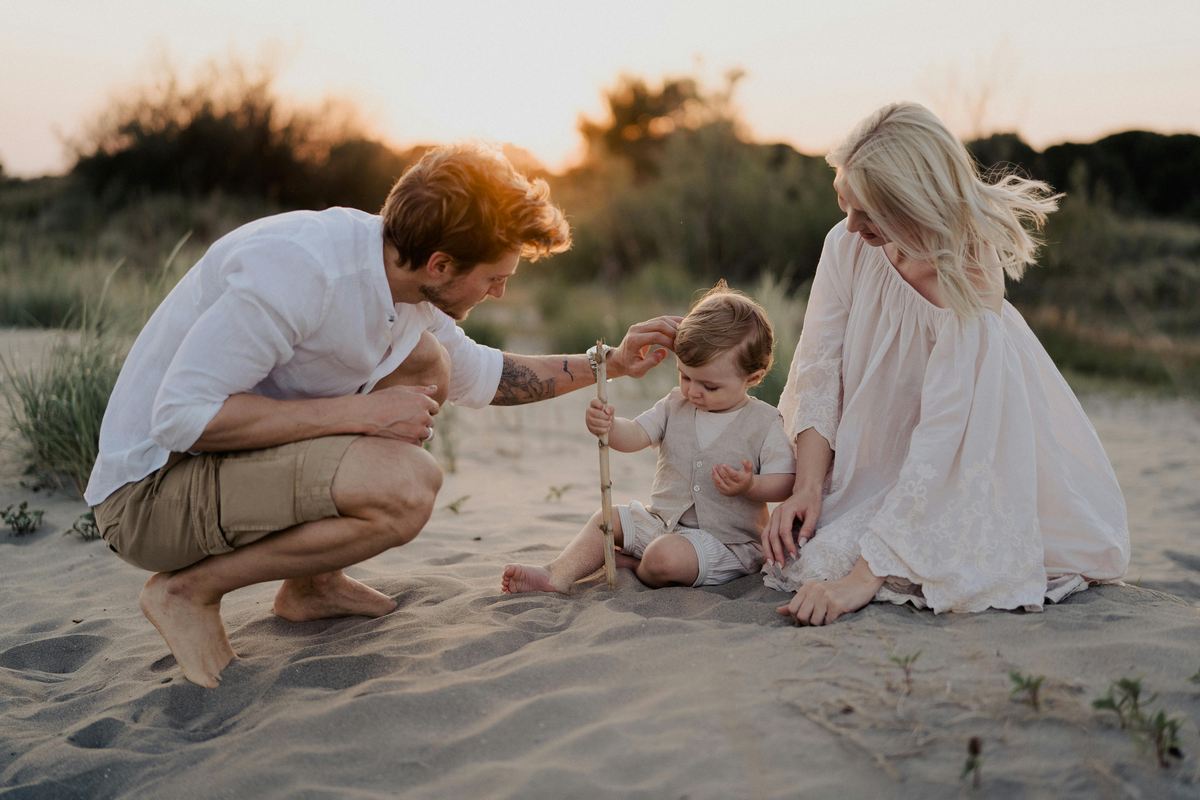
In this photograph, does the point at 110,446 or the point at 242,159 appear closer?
the point at 110,446

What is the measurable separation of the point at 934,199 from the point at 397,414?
167 centimetres

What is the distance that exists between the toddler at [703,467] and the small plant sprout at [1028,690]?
1178 millimetres

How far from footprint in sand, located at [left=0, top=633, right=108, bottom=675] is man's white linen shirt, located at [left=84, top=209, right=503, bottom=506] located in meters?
0.63

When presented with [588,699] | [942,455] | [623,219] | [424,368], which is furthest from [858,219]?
[623,219]

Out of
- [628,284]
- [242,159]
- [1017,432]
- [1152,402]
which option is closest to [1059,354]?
[1152,402]

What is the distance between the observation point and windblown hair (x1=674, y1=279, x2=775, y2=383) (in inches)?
132

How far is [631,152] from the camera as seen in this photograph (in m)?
31.4

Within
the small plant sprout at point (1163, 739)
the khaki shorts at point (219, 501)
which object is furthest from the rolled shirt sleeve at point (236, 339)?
the small plant sprout at point (1163, 739)

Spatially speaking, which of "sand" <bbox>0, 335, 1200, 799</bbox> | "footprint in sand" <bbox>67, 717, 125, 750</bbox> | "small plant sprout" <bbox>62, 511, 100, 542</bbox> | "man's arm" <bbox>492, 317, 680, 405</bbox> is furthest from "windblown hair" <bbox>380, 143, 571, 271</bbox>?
"small plant sprout" <bbox>62, 511, 100, 542</bbox>

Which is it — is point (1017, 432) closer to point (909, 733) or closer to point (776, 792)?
point (909, 733)

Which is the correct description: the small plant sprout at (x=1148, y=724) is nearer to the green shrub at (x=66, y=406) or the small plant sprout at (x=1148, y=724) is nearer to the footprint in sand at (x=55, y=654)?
the footprint in sand at (x=55, y=654)

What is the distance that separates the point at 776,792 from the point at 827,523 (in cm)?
147

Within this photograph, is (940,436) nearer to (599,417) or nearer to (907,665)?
(907,665)

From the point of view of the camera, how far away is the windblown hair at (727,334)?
3.35 metres
